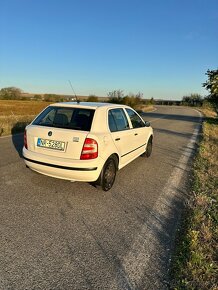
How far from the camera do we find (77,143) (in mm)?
4348

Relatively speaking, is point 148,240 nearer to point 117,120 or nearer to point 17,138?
point 117,120

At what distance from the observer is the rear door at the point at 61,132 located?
439 centimetres

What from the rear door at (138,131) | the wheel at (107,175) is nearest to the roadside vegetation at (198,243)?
the wheel at (107,175)

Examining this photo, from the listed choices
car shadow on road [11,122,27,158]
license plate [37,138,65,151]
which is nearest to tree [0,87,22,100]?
car shadow on road [11,122,27,158]

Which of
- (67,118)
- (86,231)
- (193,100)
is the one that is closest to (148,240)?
(86,231)

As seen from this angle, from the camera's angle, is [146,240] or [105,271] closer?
[105,271]

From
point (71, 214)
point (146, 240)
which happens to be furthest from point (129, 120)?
point (146, 240)

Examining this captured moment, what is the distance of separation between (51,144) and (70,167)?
566 millimetres

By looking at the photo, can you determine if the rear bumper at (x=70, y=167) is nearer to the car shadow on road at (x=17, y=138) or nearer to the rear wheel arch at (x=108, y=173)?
the rear wheel arch at (x=108, y=173)

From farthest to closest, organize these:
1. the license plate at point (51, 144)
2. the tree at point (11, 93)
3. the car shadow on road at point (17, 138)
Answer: the tree at point (11, 93) < the car shadow on road at point (17, 138) < the license plate at point (51, 144)

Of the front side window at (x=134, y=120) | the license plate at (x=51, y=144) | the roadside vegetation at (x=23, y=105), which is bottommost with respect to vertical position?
the roadside vegetation at (x=23, y=105)

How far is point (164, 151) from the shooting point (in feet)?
29.7

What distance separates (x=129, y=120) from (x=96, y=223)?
2.99 m

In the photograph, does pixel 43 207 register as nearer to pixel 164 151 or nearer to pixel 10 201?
pixel 10 201
